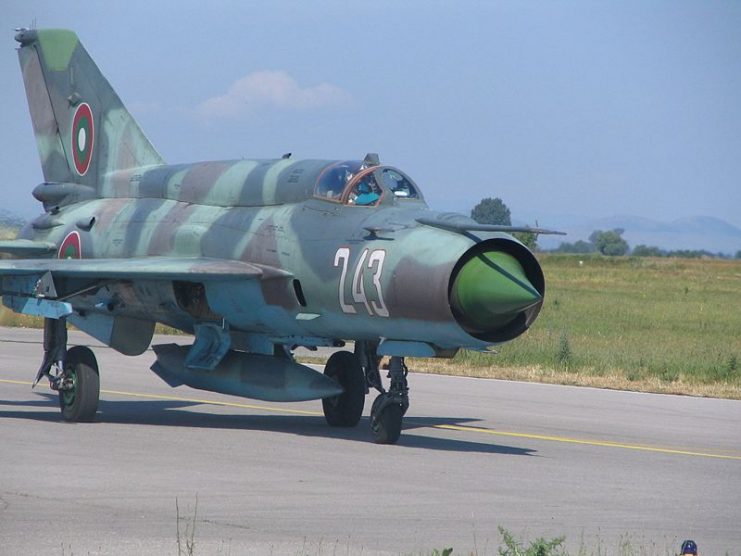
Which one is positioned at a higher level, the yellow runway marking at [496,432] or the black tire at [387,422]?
the black tire at [387,422]

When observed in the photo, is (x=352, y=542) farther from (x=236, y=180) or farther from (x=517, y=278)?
(x=236, y=180)

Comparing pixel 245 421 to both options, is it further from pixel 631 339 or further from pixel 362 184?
pixel 631 339

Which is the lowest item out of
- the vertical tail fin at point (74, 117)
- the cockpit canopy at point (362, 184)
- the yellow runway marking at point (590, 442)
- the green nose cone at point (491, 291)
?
the yellow runway marking at point (590, 442)

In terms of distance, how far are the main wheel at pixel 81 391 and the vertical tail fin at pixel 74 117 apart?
3.92 meters

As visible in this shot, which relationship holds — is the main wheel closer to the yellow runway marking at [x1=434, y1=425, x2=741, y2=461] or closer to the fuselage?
the fuselage

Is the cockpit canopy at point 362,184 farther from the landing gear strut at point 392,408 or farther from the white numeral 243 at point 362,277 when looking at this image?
the landing gear strut at point 392,408

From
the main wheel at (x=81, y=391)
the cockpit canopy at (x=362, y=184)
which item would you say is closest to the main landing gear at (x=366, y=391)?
the cockpit canopy at (x=362, y=184)

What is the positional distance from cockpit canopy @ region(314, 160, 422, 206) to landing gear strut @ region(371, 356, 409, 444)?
182cm

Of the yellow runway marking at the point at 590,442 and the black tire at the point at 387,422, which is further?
the yellow runway marking at the point at 590,442

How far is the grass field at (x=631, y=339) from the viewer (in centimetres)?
2258

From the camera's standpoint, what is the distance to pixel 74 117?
63.1 feet

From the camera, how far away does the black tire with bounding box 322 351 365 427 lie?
1592 centimetres

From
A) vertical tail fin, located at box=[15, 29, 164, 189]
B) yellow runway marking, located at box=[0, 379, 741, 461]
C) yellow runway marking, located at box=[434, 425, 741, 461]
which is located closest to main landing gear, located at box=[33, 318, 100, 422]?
yellow runway marking, located at box=[0, 379, 741, 461]

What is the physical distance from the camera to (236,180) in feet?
53.2
